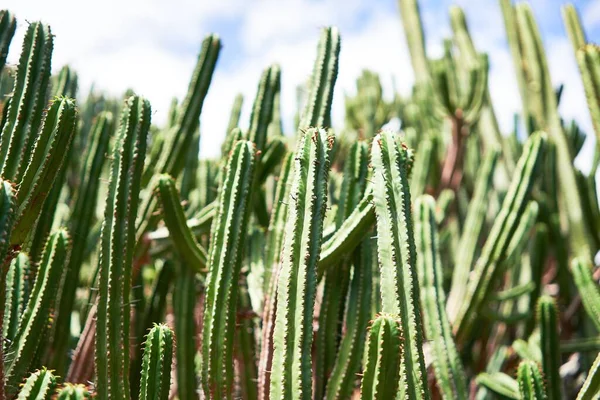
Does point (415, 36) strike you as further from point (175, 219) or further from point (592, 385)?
point (592, 385)

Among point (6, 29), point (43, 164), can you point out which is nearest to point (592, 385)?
point (43, 164)


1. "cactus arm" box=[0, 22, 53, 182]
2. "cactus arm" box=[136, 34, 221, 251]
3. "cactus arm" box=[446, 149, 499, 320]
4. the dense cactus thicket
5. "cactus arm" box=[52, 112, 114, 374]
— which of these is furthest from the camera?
"cactus arm" box=[446, 149, 499, 320]

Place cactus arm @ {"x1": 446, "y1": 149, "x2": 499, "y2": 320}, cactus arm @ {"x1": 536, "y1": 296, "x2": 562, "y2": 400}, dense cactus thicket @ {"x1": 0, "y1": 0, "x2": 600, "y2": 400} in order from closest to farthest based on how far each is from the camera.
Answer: dense cactus thicket @ {"x1": 0, "y1": 0, "x2": 600, "y2": 400} < cactus arm @ {"x1": 536, "y1": 296, "x2": 562, "y2": 400} < cactus arm @ {"x1": 446, "y1": 149, "x2": 499, "y2": 320}

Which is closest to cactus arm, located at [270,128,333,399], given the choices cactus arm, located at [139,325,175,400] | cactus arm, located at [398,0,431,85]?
cactus arm, located at [139,325,175,400]

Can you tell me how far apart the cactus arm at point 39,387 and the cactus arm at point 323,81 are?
1.18 meters

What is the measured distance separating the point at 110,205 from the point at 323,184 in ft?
2.07

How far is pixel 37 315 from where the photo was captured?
1.94 metres

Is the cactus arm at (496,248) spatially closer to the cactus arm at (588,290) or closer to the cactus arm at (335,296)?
the cactus arm at (588,290)

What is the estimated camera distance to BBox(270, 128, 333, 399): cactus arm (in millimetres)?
1504

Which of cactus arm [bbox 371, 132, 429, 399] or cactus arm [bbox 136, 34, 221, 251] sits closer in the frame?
cactus arm [bbox 371, 132, 429, 399]

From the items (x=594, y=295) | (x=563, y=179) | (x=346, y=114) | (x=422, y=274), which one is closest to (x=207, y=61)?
(x=422, y=274)

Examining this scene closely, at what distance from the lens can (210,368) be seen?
182 cm

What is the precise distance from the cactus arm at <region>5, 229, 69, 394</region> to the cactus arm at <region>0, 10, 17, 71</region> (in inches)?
25.0

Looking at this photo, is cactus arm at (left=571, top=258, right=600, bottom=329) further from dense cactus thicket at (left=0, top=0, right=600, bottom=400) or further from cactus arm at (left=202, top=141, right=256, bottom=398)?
cactus arm at (left=202, top=141, right=256, bottom=398)
